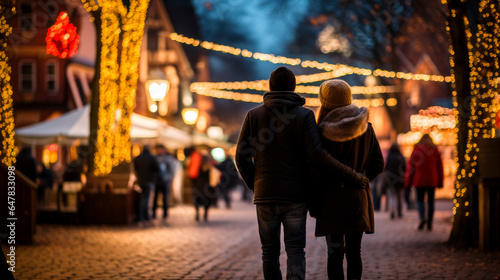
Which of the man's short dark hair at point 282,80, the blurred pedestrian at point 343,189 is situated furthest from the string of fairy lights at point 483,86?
the man's short dark hair at point 282,80

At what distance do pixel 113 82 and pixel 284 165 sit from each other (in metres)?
12.1

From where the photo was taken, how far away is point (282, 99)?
5961 mm

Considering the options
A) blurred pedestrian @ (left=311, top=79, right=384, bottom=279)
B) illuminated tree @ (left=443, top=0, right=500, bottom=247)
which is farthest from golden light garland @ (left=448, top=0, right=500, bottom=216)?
blurred pedestrian @ (left=311, top=79, right=384, bottom=279)

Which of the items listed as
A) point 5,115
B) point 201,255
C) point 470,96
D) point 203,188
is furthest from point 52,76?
point 470,96

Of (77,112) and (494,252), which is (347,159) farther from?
(77,112)

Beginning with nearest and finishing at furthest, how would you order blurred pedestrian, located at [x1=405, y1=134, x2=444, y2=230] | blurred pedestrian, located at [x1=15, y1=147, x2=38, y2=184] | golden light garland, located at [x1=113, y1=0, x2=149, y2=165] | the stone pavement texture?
the stone pavement texture < blurred pedestrian, located at [x1=405, y1=134, x2=444, y2=230] < blurred pedestrian, located at [x1=15, y1=147, x2=38, y2=184] < golden light garland, located at [x1=113, y1=0, x2=149, y2=165]

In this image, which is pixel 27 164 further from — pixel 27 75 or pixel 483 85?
pixel 27 75

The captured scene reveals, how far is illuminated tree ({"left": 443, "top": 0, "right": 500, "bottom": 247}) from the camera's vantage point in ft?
37.0

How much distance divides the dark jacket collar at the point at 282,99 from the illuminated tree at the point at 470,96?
5923 millimetres

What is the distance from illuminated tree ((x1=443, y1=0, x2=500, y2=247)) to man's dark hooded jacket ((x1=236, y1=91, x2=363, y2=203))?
19.5 feet

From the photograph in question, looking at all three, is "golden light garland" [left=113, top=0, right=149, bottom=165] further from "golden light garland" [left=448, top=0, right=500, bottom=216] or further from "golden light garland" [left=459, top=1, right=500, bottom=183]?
"golden light garland" [left=459, top=1, right=500, bottom=183]

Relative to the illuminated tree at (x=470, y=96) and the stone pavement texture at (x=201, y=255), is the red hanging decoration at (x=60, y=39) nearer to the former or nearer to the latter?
the stone pavement texture at (x=201, y=255)

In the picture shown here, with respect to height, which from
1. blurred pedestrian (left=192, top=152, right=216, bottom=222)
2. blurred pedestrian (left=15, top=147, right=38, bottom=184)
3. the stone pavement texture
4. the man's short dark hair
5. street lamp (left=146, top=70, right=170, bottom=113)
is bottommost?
the stone pavement texture

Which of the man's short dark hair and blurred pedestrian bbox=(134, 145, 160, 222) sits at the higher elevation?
the man's short dark hair
